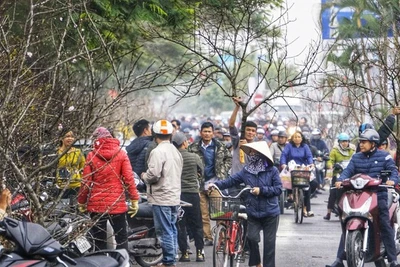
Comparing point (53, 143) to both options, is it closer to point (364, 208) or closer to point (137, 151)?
point (364, 208)

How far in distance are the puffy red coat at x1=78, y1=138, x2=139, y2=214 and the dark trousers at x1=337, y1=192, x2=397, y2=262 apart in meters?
2.69

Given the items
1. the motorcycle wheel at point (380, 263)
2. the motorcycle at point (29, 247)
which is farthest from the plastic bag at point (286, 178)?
the motorcycle at point (29, 247)

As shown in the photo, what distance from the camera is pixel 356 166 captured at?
1427 centimetres

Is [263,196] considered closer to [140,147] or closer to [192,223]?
[192,223]

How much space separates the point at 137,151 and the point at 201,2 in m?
2.74

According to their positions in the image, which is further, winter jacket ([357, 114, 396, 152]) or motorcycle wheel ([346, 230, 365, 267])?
winter jacket ([357, 114, 396, 152])

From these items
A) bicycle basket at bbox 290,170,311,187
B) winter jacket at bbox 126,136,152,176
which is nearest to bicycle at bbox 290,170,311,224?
bicycle basket at bbox 290,170,311,187

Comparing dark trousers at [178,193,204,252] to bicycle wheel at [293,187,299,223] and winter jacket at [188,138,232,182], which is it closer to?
winter jacket at [188,138,232,182]

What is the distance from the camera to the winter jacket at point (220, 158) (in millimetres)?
17375

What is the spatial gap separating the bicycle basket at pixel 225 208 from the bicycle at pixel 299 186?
8340 mm

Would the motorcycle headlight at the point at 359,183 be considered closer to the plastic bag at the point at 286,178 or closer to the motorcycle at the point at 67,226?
the motorcycle at the point at 67,226

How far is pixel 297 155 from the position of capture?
22141mm

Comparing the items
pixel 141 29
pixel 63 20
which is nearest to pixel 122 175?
pixel 63 20

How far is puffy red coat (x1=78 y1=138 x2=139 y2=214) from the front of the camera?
42.6 ft
